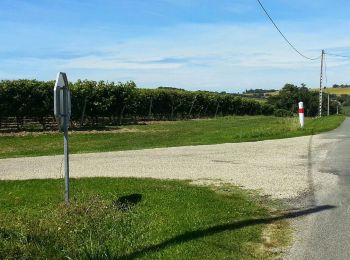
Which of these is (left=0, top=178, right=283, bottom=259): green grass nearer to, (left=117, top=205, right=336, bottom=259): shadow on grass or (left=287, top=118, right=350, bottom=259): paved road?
(left=117, top=205, right=336, bottom=259): shadow on grass

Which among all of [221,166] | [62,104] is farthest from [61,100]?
[221,166]

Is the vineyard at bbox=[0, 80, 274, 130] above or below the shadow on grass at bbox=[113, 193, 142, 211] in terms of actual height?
above

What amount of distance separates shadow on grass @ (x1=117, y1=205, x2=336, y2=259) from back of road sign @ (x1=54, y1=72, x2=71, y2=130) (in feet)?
8.45

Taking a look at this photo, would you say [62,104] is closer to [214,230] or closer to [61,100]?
[61,100]

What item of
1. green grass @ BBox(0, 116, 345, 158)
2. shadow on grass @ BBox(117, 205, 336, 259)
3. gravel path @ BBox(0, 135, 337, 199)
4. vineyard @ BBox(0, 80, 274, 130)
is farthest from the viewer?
vineyard @ BBox(0, 80, 274, 130)

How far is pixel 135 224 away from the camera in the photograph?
22.1ft

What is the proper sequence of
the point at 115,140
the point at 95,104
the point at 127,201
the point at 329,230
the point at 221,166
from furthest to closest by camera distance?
the point at 95,104
the point at 115,140
the point at 221,166
the point at 127,201
the point at 329,230

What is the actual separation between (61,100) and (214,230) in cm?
290

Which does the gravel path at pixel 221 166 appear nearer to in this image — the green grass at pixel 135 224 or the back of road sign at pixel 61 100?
the green grass at pixel 135 224

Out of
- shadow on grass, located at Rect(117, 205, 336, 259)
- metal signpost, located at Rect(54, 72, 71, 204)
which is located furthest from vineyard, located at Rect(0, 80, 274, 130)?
shadow on grass, located at Rect(117, 205, 336, 259)

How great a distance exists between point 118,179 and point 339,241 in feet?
18.1

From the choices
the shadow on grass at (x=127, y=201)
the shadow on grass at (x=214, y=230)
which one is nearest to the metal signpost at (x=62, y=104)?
the shadow on grass at (x=127, y=201)

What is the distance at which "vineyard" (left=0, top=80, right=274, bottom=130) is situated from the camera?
28.0m

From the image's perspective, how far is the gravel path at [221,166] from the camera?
32.2ft
